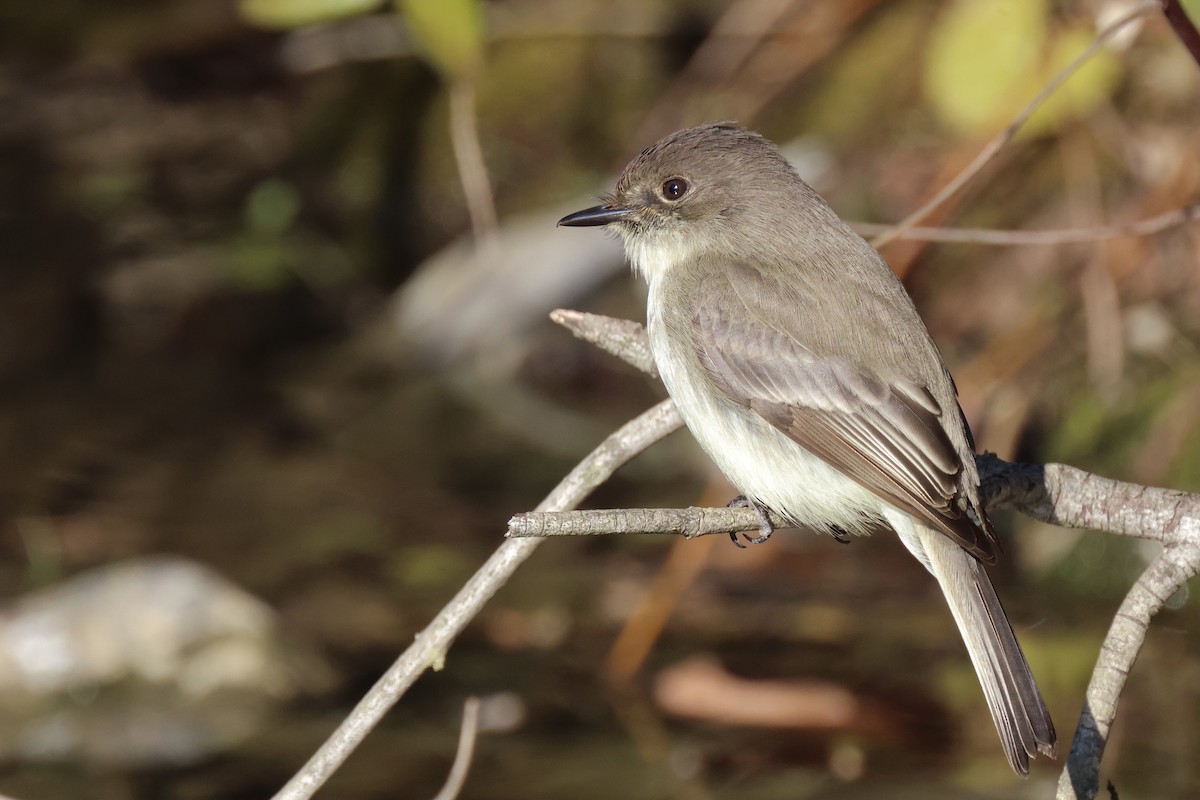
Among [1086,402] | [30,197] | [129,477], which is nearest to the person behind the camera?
[1086,402]

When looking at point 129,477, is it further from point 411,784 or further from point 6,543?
point 411,784

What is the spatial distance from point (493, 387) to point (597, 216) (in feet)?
15.7

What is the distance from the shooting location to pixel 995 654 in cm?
393

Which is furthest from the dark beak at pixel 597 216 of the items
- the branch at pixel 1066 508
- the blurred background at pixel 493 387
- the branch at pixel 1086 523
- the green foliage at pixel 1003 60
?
the green foliage at pixel 1003 60

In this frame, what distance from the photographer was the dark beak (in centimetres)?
489

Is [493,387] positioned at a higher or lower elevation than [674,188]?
higher

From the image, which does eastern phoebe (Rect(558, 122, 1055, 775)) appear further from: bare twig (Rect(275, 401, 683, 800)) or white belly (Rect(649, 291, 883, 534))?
bare twig (Rect(275, 401, 683, 800))

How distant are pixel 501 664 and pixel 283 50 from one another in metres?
6.79

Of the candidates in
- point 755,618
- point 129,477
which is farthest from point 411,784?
point 129,477

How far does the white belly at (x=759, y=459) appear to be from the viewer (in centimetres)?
428

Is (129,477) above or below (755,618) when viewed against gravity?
above

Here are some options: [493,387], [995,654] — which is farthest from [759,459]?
[493,387]

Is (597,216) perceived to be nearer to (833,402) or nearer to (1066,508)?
(833,402)

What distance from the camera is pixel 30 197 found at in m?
11.7
